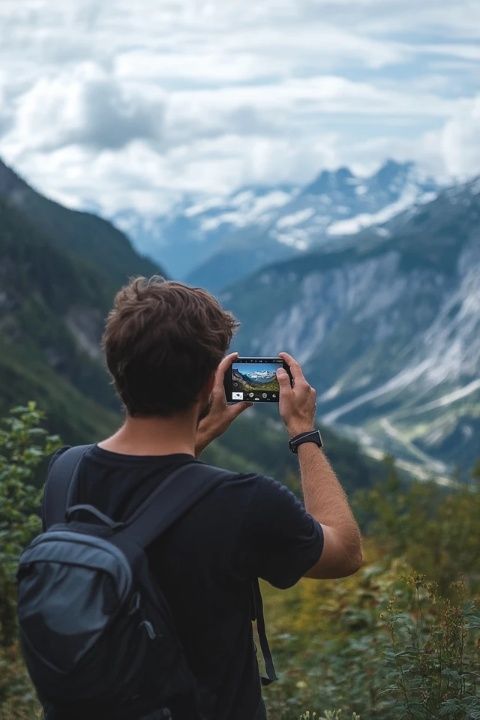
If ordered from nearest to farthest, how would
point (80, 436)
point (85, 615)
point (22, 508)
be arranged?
A: point (85, 615), point (22, 508), point (80, 436)

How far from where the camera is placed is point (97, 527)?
160 inches

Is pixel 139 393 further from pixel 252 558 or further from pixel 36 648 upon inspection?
pixel 36 648

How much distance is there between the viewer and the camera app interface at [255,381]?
516 centimetres

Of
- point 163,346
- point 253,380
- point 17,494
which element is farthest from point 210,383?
point 17,494

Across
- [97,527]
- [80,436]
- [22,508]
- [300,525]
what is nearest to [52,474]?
[97,527]

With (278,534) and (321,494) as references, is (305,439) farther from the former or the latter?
(278,534)

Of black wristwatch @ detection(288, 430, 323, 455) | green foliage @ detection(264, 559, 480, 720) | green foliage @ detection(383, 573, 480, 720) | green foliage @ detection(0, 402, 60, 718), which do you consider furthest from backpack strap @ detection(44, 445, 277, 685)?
green foliage @ detection(0, 402, 60, 718)

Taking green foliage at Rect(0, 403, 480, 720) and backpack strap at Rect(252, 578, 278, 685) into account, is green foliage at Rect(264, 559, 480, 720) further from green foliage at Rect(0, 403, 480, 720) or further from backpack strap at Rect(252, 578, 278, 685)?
backpack strap at Rect(252, 578, 278, 685)

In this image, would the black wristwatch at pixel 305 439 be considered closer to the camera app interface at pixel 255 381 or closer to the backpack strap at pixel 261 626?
the camera app interface at pixel 255 381

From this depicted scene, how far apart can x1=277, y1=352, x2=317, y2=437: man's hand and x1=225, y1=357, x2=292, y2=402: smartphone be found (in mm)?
87

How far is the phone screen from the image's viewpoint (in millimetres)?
5164

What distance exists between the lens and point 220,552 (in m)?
4.15

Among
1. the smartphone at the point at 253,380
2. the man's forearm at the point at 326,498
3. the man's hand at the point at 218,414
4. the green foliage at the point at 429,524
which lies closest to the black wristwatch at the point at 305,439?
the man's forearm at the point at 326,498

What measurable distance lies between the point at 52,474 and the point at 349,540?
4.64 feet
